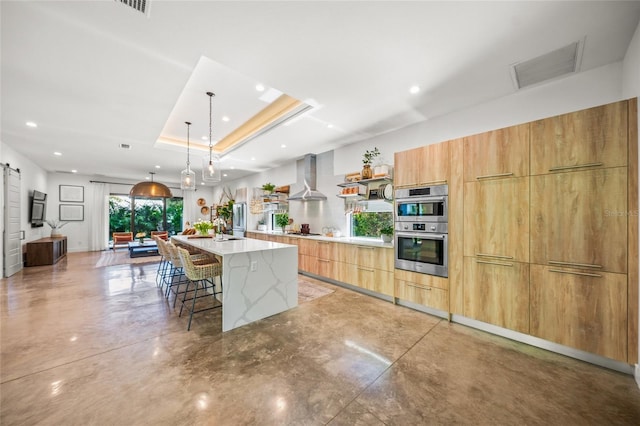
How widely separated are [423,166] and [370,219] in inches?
67.5

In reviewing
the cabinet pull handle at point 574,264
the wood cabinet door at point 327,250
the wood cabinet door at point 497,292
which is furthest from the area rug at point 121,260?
the cabinet pull handle at point 574,264

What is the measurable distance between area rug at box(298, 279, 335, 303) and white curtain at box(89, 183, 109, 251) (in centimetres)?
858

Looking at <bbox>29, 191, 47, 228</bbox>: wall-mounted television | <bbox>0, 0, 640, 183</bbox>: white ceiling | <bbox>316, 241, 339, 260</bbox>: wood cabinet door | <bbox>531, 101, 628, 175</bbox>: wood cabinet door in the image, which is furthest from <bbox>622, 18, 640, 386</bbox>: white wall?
<bbox>29, 191, 47, 228</bbox>: wall-mounted television

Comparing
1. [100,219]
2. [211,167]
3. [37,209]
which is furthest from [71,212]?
[211,167]

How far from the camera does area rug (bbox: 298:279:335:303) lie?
3.78 metres

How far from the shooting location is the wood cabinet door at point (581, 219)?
1.98m

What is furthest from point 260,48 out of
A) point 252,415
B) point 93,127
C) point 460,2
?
point 93,127

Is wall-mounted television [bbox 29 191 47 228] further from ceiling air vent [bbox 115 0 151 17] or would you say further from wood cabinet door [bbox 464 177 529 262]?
wood cabinet door [bbox 464 177 529 262]

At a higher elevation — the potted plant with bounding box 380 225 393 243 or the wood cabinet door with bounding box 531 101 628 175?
the wood cabinet door with bounding box 531 101 628 175

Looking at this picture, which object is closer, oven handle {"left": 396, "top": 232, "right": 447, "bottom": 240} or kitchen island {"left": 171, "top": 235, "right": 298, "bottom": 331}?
kitchen island {"left": 171, "top": 235, "right": 298, "bottom": 331}

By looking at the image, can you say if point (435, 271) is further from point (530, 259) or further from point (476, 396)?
point (476, 396)

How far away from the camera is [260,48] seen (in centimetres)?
213

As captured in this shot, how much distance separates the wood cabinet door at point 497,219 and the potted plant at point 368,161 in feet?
5.51

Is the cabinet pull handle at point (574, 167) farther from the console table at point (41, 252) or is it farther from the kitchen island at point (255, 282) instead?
the console table at point (41, 252)
